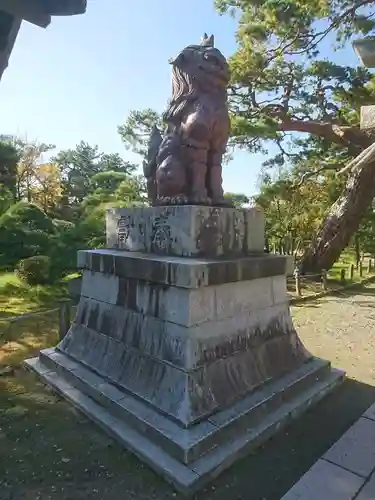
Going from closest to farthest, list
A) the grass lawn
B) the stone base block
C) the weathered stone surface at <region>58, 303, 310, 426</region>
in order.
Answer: the stone base block, the weathered stone surface at <region>58, 303, 310, 426</region>, the grass lawn

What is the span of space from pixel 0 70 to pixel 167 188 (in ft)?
6.08

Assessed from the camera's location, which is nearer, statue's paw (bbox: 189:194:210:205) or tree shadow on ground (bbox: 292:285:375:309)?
statue's paw (bbox: 189:194:210:205)

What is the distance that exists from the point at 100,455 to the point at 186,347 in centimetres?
108

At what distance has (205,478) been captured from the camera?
8.54 ft

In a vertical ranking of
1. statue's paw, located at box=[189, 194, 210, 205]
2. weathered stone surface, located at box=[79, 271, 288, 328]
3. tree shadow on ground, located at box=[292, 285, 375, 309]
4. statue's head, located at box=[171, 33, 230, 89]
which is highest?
statue's head, located at box=[171, 33, 230, 89]

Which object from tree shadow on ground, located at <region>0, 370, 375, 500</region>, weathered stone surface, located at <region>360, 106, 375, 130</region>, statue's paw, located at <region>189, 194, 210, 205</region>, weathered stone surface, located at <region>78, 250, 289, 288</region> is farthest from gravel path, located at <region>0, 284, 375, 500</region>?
weathered stone surface, located at <region>360, 106, 375, 130</region>

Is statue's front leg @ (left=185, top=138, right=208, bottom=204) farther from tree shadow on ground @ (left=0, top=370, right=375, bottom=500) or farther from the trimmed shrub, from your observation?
the trimmed shrub

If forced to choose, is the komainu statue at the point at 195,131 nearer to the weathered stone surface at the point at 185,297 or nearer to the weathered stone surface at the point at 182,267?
the weathered stone surface at the point at 182,267

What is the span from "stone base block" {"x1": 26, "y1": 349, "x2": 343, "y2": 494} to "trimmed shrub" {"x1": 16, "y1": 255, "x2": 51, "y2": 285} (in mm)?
4168

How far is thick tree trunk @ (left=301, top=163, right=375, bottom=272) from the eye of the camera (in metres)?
12.3

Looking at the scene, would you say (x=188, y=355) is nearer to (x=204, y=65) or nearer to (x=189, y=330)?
(x=189, y=330)

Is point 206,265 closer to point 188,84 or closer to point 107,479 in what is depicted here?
point 107,479

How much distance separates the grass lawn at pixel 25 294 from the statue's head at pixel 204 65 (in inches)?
217

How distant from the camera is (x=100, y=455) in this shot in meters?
2.88
